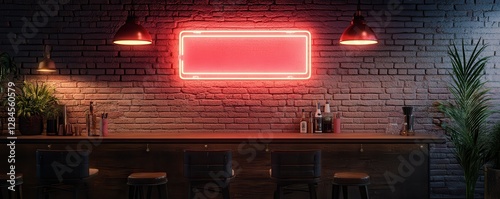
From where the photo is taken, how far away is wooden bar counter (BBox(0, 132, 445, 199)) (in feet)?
18.5

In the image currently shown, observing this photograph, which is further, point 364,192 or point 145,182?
point 364,192

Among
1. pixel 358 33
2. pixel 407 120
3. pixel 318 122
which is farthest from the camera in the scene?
pixel 318 122

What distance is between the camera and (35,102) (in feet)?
20.5

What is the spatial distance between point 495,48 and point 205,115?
3.53m

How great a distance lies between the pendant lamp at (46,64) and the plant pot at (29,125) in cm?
55

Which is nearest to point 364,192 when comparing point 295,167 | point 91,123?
point 295,167

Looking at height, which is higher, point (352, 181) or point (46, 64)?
point (46, 64)

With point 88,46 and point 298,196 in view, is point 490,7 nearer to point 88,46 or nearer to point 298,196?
point 298,196

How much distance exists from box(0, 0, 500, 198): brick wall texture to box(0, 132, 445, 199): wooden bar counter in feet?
2.53

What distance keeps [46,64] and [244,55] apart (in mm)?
2229

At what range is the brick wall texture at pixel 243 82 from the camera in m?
6.50

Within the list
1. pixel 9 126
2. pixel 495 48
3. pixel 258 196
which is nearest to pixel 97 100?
pixel 9 126

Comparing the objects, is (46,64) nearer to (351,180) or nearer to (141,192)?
(141,192)

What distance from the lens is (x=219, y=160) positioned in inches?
193
